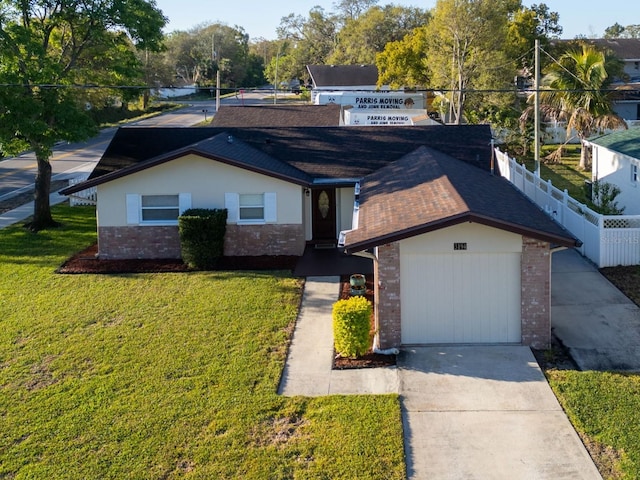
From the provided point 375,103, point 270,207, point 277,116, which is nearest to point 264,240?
point 270,207

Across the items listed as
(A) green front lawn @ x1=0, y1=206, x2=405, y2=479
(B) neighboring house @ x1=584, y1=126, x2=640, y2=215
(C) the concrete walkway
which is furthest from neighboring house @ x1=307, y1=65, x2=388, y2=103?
(C) the concrete walkway

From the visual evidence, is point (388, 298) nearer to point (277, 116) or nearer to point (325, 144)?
point (325, 144)

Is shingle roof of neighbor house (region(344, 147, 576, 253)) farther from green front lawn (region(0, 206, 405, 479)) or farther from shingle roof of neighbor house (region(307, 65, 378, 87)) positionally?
shingle roof of neighbor house (region(307, 65, 378, 87))

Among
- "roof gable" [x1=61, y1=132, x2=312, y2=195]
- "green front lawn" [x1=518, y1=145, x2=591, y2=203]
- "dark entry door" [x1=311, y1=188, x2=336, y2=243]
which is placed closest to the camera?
"roof gable" [x1=61, y1=132, x2=312, y2=195]

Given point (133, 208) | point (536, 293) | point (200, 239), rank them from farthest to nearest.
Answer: point (133, 208) → point (200, 239) → point (536, 293)


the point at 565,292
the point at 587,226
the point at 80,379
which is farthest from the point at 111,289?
the point at 587,226

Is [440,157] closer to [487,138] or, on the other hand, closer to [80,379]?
[487,138]
